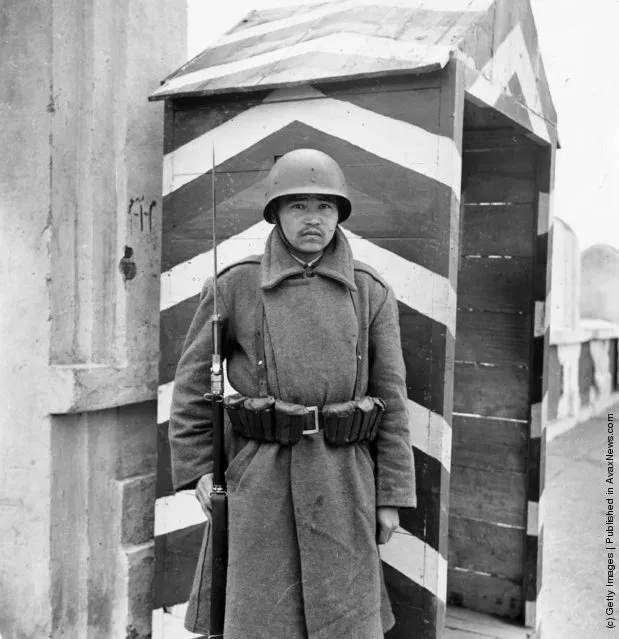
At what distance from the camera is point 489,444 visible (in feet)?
12.9

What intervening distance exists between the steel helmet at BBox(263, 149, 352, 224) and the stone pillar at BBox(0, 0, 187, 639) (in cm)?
109

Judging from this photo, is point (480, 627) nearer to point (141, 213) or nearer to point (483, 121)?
point (483, 121)

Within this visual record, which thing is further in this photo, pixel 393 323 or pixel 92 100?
pixel 92 100

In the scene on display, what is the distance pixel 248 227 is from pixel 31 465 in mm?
1274

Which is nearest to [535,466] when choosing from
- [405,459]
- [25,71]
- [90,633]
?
[405,459]

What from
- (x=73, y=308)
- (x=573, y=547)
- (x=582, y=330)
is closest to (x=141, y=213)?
(x=73, y=308)

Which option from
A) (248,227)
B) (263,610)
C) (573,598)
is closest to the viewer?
(263,610)

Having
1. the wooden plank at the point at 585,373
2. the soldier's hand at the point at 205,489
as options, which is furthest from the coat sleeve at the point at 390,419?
the wooden plank at the point at 585,373

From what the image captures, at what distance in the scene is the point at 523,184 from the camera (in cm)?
381

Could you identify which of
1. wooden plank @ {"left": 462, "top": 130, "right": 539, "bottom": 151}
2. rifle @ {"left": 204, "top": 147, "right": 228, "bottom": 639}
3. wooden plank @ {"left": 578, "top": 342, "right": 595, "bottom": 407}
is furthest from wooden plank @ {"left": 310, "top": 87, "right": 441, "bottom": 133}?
wooden plank @ {"left": 578, "top": 342, "right": 595, "bottom": 407}

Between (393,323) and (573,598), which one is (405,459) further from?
(573,598)

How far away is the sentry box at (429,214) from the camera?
112 inches

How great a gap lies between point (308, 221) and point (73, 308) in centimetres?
126

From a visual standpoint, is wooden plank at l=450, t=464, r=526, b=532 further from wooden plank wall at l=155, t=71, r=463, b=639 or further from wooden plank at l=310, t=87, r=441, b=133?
wooden plank at l=310, t=87, r=441, b=133
